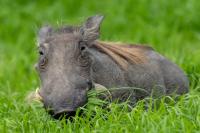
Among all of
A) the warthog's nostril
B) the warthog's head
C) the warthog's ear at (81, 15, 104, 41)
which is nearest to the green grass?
the warthog's nostril

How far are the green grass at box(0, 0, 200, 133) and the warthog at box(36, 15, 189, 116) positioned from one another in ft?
0.61

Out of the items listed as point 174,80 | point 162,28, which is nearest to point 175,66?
point 174,80

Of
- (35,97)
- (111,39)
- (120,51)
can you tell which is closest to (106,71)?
(120,51)

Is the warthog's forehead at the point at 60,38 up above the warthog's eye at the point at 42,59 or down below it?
above

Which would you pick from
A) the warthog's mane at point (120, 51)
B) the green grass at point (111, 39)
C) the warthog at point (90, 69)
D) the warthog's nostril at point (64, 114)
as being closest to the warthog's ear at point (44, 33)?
the warthog at point (90, 69)

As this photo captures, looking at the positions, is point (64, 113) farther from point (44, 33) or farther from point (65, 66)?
point (44, 33)

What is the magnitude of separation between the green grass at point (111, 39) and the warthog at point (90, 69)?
0.61 ft

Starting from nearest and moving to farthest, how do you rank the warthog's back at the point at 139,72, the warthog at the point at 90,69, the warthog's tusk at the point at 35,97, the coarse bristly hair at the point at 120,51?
the warthog at the point at 90,69, the warthog's tusk at the point at 35,97, the coarse bristly hair at the point at 120,51, the warthog's back at the point at 139,72

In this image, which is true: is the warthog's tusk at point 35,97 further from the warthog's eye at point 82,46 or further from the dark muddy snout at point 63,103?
the warthog's eye at point 82,46

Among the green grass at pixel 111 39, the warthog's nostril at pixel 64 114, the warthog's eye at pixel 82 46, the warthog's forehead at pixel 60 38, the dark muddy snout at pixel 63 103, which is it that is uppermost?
the warthog's forehead at pixel 60 38

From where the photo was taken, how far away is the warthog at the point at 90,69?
706cm

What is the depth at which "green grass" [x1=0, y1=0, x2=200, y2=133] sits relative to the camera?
22.9 feet

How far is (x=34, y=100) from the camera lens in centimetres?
753

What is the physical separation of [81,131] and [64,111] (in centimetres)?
21
